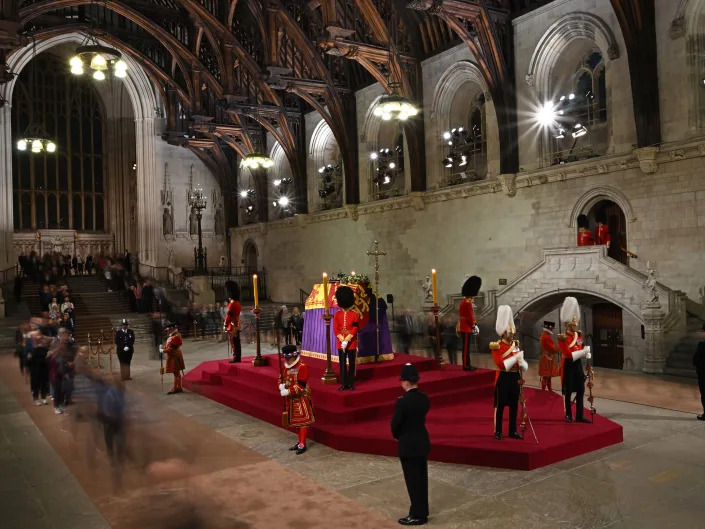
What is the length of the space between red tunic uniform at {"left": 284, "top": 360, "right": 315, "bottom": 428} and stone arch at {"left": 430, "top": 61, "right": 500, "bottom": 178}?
486 inches

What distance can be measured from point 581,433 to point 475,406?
1893 millimetres

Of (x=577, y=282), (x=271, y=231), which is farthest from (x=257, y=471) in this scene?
(x=271, y=231)

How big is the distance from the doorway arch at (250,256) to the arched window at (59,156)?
938cm

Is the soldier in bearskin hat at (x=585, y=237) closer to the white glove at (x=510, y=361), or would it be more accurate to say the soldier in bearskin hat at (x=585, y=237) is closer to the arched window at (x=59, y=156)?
the white glove at (x=510, y=361)

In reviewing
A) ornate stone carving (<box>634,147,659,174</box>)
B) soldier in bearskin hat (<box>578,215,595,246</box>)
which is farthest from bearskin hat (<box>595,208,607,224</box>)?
ornate stone carving (<box>634,147,659,174</box>)

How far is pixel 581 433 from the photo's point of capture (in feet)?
22.9

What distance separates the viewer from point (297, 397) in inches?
281

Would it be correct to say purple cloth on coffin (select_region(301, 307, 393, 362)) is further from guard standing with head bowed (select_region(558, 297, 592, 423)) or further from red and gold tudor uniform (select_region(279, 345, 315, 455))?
guard standing with head bowed (select_region(558, 297, 592, 423))

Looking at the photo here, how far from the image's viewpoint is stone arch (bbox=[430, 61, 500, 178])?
17.8 m

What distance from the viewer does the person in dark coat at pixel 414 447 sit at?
495 centimetres

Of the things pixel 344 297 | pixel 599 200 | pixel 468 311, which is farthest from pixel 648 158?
pixel 344 297

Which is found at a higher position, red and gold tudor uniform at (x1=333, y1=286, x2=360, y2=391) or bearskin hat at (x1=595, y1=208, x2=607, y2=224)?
bearskin hat at (x1=595, y1=208, x2=607, y2=224)

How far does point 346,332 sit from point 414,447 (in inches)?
136

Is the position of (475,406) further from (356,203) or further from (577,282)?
(356,203)
